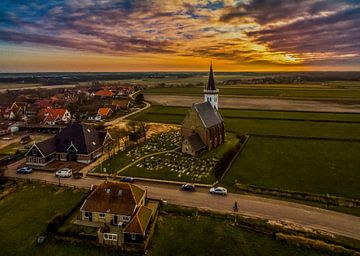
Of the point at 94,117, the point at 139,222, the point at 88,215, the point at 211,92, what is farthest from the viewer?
the point at 94,117

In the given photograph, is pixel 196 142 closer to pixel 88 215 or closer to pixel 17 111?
pixel 88 215

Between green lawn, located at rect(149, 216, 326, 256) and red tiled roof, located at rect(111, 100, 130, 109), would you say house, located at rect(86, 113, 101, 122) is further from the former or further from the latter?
green lawn, located at rect(149, 216, 326, 256)

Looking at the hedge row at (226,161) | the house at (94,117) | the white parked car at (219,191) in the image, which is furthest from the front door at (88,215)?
the house at (94,117)

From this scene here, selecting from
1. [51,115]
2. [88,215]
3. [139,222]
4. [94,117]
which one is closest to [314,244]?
[139,222]

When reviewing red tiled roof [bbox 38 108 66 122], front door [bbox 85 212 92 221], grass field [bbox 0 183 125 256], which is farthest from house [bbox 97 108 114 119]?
front door [bbox 85 212 92 221]

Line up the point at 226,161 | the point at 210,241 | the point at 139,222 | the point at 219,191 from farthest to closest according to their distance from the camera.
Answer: the point at 226,161
the point at 219,191
the point at 139,222
the point at 210,241

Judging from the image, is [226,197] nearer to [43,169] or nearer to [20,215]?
[20,215]
